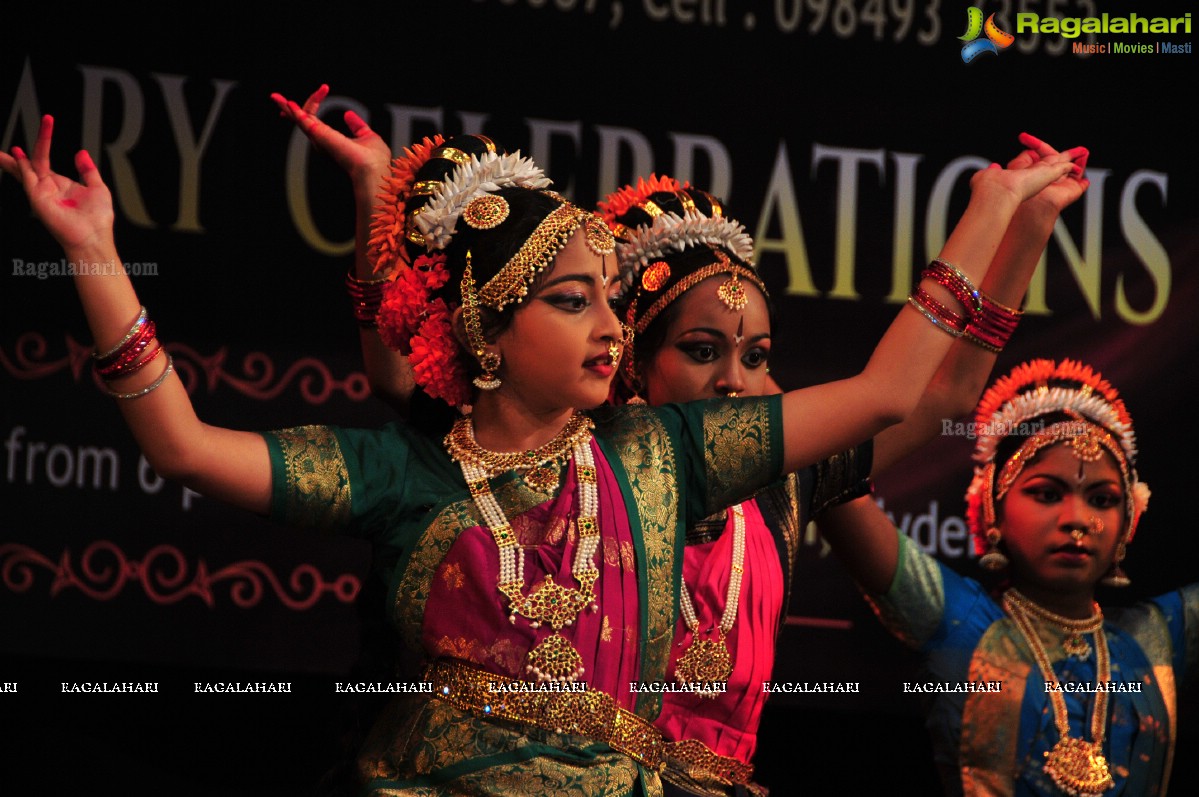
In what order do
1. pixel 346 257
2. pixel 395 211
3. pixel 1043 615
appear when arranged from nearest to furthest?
pixel 395 211 → pixel 1043 615 → pixel 346 257

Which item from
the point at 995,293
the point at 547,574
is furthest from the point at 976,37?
the point at 547,574

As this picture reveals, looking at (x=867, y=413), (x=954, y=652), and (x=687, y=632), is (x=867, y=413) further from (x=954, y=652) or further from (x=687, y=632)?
(x=954, y=652)

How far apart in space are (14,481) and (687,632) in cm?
174

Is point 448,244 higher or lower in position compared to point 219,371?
higher

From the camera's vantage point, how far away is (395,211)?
7.78 feet

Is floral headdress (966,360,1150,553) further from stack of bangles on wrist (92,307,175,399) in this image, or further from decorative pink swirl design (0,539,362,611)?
stack of bangles on wrist (92,307,175,399)

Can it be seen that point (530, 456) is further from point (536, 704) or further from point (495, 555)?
point (536, 704)

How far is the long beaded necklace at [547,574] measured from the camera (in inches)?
82.0

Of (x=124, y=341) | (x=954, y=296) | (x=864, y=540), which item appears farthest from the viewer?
(x=864, y=540)

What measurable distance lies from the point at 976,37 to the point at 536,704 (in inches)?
101

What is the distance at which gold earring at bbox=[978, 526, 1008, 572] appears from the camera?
3.35 meters

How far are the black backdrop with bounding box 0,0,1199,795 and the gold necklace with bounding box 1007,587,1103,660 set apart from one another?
454 mm

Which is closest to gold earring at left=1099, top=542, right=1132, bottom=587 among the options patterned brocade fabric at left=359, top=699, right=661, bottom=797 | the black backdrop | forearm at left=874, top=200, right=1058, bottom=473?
the black backdrop

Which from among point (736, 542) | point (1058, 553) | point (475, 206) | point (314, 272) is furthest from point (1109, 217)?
point (475, 206)
